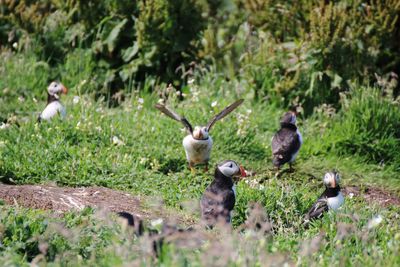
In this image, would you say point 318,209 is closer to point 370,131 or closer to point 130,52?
point 370,131

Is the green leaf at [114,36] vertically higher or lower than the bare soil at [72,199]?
lower

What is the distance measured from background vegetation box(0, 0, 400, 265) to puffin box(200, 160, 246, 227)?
183 mm

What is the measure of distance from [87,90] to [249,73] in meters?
1.90

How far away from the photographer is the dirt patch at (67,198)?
6223 millimetres

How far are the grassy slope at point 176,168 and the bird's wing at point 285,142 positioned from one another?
0.77ft

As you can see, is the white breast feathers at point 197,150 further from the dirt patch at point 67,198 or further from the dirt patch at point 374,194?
the dirt patch at point 374,194

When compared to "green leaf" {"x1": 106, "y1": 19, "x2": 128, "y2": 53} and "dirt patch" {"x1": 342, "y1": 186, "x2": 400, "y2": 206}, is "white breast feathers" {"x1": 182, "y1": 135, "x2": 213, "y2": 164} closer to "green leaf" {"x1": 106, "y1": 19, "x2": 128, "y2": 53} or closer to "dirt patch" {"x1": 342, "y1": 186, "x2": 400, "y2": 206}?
"dirt patch" {"x1": 342, "y1": 186, "x2": 400, "y2": 206}

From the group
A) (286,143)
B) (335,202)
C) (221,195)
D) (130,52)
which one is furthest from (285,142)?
(130,52)

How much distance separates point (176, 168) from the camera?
7684mm

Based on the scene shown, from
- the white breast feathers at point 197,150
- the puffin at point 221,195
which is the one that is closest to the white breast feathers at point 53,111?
the white breast feathers at point 197,150

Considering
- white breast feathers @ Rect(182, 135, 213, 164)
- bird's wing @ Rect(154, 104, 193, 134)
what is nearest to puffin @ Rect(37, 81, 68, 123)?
bird's wing @ Rect(154, 104, 193, 134)

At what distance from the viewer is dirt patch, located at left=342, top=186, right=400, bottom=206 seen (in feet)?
24.4

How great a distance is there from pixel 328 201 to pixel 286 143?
1.57 meters

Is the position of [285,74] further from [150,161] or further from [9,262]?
[9,262]
